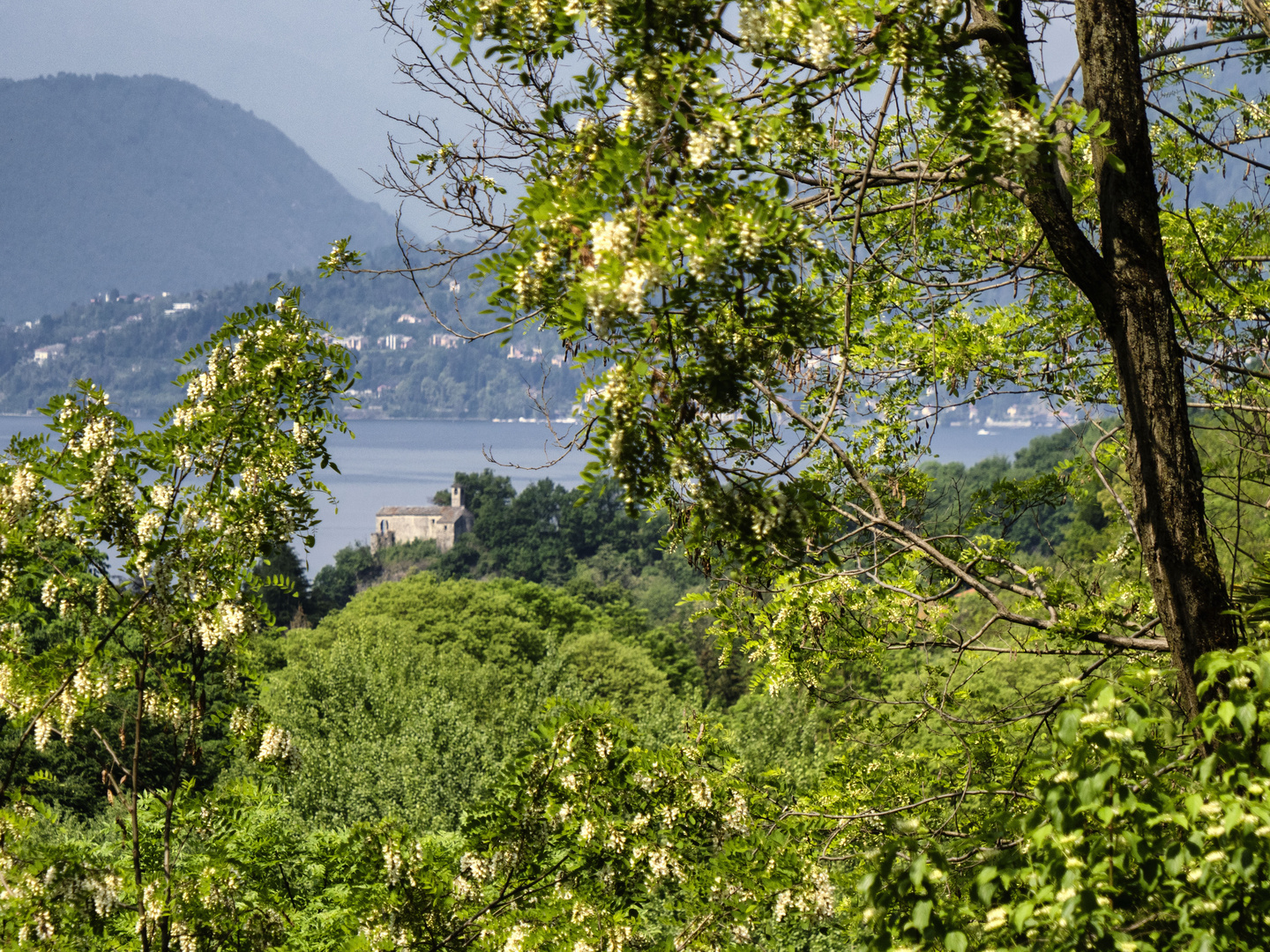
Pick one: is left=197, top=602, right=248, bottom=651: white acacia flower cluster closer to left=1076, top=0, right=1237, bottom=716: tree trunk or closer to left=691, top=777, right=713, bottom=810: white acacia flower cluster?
left=691, top=777, right=713, bottom=810: white acacia flower cluster

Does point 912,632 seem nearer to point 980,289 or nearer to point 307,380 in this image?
point 980,289

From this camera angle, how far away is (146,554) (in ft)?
12.3

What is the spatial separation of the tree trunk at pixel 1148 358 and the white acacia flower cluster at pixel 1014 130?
2.40 feet

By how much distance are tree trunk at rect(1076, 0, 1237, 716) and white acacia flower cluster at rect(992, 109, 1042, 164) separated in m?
0.73

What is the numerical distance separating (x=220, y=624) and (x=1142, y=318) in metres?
3.89

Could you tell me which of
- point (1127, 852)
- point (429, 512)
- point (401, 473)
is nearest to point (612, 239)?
point (1127, 852)

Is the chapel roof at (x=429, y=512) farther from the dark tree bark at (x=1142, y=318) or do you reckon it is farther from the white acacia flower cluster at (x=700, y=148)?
the white acacia flower cluster at (x=700, y=148)

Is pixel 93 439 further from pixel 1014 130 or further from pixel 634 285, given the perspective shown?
pixel 1014 130

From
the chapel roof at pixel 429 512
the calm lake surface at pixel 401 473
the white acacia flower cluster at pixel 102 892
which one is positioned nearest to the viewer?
the white acacia flower cluster at pixel 102 892

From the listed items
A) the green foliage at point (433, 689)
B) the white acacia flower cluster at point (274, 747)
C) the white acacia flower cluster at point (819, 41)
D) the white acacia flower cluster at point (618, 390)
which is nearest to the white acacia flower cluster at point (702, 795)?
the white acacia flower cluster at point (274, 747)

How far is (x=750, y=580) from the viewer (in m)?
4.75

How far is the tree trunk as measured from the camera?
295cm

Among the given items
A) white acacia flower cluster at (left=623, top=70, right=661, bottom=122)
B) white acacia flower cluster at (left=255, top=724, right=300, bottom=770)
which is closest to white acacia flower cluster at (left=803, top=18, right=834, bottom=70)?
white acacia flower cluster at (left=623, top=70, right=661, bottom=122)

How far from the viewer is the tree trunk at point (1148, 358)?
2.95 meters
